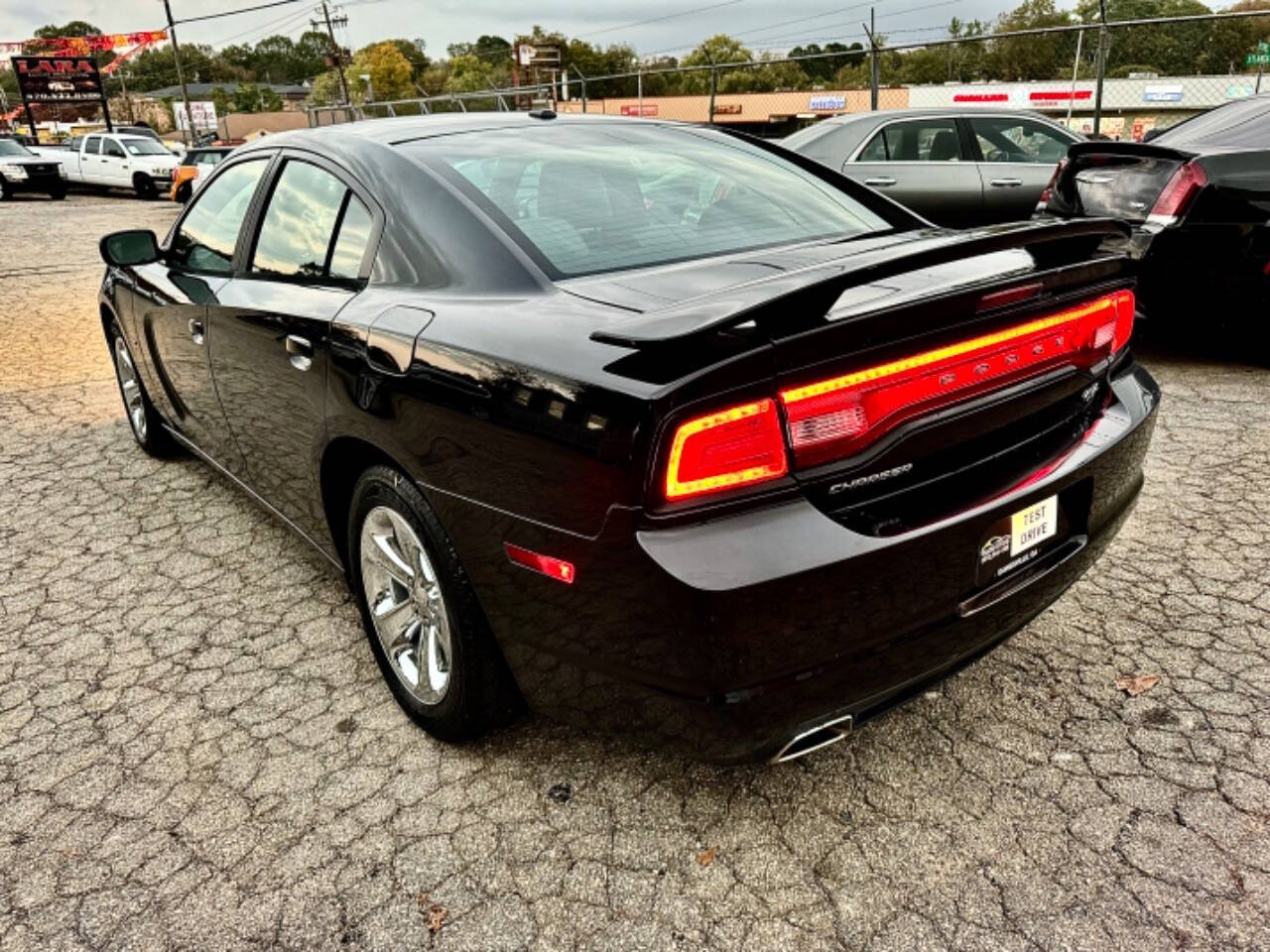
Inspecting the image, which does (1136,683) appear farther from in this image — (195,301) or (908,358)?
(195,301)

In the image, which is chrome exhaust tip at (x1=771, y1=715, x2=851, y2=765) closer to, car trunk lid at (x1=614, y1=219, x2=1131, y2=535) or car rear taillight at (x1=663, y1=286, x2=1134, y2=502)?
car trunk lid at (x1=614, y1=219, x2=1131, y2=535)

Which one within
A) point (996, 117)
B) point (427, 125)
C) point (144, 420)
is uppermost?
point (427, 125)

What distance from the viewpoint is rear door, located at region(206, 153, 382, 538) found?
2572mm

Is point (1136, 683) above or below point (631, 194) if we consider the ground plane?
below

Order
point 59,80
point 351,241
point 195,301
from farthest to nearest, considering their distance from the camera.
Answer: point 59,80, point 195,301, point 351,241

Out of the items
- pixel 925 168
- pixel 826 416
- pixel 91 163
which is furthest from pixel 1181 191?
pixel 91 163

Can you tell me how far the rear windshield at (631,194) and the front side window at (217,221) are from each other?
97cm

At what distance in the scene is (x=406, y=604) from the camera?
250 centimetres

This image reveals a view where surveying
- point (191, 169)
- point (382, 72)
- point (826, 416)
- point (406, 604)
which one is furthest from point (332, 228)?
point (382, 72)

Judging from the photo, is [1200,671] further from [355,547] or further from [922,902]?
[355,547]

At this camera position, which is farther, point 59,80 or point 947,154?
point 59,80

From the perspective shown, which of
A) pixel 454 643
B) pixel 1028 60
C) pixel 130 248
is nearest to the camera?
pixel 454 643

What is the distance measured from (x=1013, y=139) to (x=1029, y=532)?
280 inches

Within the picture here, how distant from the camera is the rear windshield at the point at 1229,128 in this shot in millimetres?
4992
